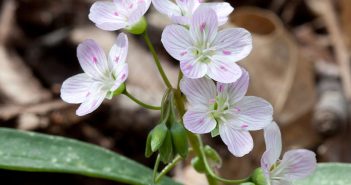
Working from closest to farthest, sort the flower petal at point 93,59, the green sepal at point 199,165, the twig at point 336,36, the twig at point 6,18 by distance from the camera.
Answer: the flower petal at point 93,59, the green sepal at point 199,165, the twig at point 336,36, the twig at point 6,18

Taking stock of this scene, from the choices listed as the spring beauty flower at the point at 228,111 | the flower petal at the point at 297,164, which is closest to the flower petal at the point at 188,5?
the spring beauty flower at the point at 228,111

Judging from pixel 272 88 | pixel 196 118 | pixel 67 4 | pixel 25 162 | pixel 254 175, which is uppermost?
pixel 196 118

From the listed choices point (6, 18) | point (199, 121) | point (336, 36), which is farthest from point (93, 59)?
point (336, 36)

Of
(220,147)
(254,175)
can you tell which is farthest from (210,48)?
(220,147)

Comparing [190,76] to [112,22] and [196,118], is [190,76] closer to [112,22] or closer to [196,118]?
[196,118]

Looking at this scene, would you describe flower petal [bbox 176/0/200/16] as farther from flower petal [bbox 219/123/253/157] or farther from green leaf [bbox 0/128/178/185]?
green leaf [bbox 0/128/178/185]

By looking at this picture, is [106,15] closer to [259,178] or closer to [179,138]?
[179,138]

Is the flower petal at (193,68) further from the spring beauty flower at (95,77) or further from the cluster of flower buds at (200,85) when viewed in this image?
the spring beauty flower at (95,77)
